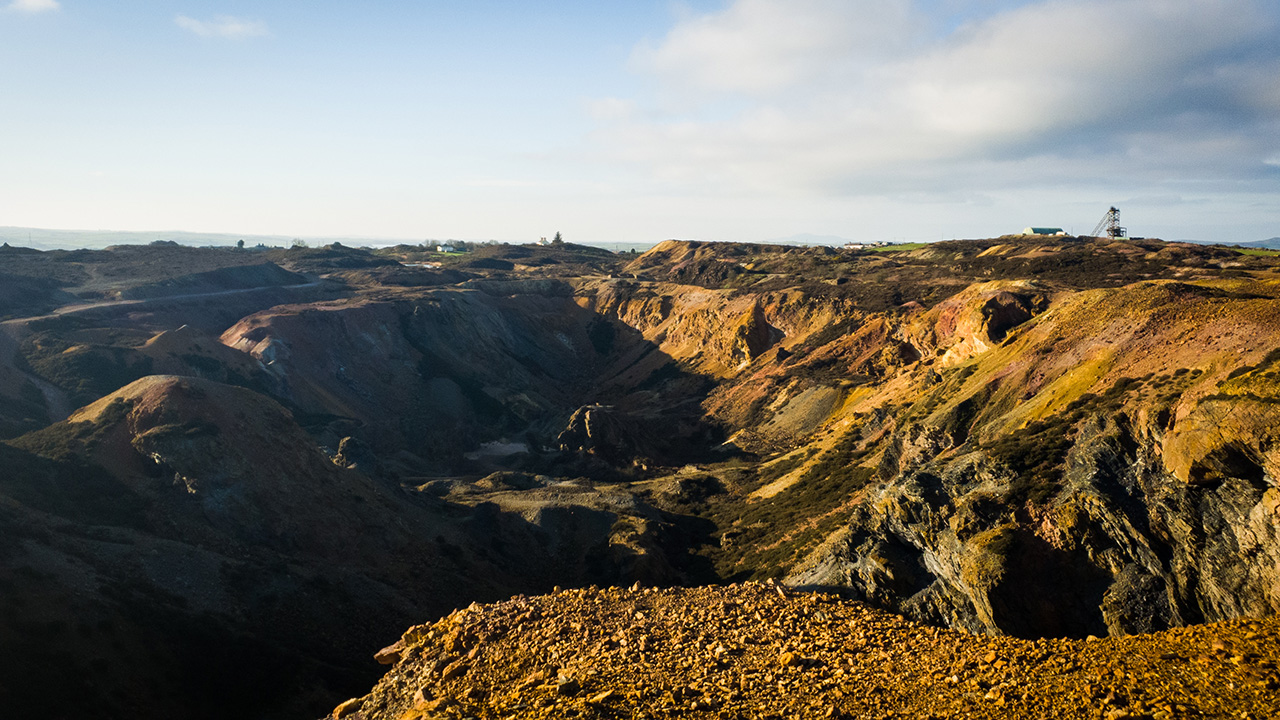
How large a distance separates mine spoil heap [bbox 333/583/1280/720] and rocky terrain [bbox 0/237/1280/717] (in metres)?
0.20

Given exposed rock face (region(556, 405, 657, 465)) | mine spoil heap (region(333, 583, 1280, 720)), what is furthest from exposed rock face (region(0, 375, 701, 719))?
A: exposed rock face (region(556, 405, 657, 465))

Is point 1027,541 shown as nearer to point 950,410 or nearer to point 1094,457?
point 1094,457

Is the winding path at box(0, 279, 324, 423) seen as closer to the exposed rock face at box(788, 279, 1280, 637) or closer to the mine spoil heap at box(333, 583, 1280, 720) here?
the mine spoil heap at box(333, 583, 1280, 720)

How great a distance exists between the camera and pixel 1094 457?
23.8 metres

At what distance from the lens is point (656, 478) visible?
6450cm

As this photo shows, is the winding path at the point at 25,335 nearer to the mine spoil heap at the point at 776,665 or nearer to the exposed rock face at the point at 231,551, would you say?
the exposed rock face at the point at 231,551

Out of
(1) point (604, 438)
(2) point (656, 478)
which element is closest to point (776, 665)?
(2) point (656, 478)

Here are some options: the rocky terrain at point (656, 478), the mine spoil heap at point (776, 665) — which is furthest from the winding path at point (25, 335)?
the mine spoil heap at point (776, 665)

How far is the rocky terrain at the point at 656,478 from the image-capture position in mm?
19845

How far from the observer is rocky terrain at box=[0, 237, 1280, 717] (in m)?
19.8

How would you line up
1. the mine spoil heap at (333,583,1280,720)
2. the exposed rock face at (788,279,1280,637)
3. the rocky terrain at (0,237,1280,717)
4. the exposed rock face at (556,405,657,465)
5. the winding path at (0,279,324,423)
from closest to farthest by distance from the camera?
the mine spoil heap at (333,583,1280,720) < the exposed rock face at (788,279,1280,637) < the rocky terrain at (0,237,1280,717) < the winding path at (0,279,324,423) < the exposed rock face at (556,405,657,465)

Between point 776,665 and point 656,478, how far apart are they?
155ft

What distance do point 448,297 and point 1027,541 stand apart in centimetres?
9870

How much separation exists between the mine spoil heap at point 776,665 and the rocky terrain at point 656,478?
202 mm
